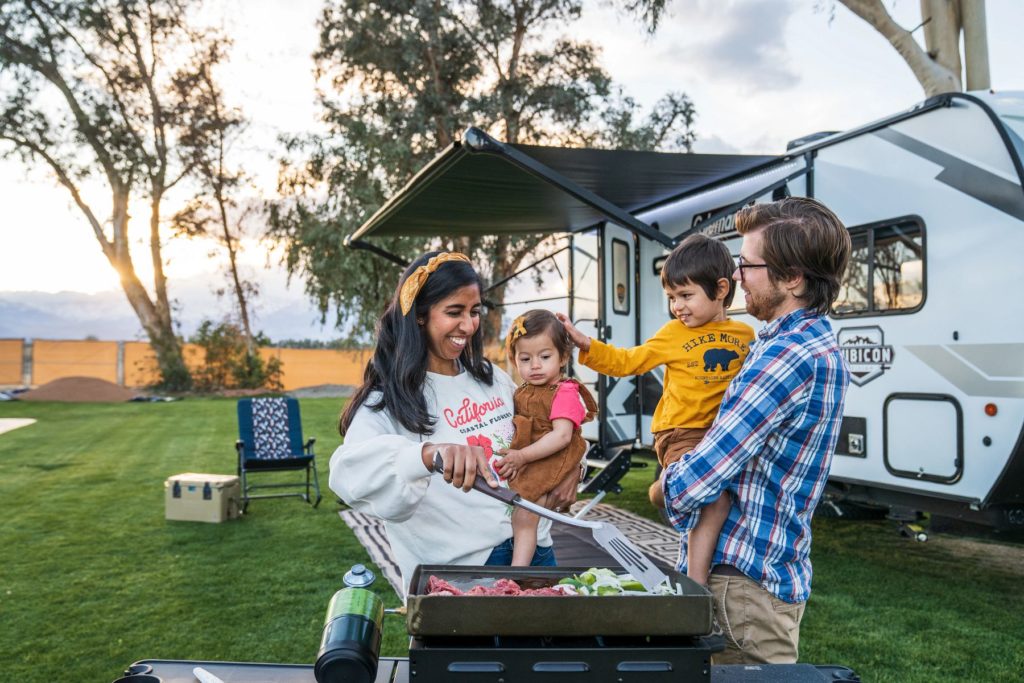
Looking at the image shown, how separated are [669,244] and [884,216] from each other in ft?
4.68

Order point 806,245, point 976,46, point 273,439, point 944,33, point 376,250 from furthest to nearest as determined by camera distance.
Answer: point 944,33, point 976,46, point 376,250, point 273,439, point 806,245

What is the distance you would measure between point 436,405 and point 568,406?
66 cm

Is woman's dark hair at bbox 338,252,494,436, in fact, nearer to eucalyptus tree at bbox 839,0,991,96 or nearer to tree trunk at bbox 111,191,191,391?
eucalyptus tree at bbox 839,0,991,96

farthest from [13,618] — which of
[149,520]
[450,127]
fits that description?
[450,127]

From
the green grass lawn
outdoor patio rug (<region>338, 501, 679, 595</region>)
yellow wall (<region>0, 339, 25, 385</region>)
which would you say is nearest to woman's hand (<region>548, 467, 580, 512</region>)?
the green grass lawn

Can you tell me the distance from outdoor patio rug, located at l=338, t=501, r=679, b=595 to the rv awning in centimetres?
238

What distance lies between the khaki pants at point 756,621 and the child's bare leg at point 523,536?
54cm

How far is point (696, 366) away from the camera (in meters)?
2.53

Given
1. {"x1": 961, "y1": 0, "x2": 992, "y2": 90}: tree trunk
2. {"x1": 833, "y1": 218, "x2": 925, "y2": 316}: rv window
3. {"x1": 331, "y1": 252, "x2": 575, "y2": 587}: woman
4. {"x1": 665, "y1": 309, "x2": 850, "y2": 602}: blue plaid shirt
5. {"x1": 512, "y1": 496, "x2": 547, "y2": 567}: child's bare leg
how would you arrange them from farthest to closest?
1. {"x1": 961, "y1": 0, "x2": 992, "y2": 90}: tree trunk
2. {"x1": 833, "y1": 218, "x2": 925, "y2": 316}: rv window
3. {"x1": 512, "y1": 496, "x2": 547, "y2": 567}: child's bare leg
4. {"x1": 331, "y1": 252, "x2": 575, "y2": 587}: woman
5. {"x1": 665, "y1": 309, "x2": 850, "y2": 602}: blue plaid shirt

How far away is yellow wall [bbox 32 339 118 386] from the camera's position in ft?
93.7

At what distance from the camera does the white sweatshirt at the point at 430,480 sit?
1722 mm

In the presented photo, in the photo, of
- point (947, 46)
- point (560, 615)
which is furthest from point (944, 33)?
point (560, 615)

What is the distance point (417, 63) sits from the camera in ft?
58.6

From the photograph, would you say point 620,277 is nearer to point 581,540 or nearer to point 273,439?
point 581,540
